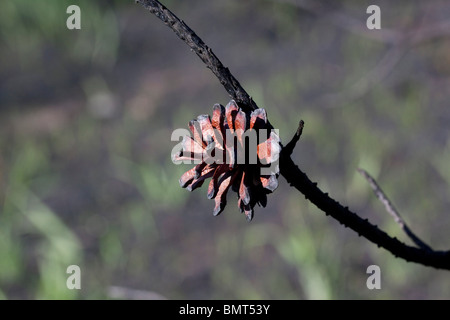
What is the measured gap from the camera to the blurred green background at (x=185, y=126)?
256cm

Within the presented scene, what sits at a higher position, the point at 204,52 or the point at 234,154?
the point at 204,52

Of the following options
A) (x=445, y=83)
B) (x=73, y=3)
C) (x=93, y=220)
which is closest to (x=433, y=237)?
(x=445, y=83)

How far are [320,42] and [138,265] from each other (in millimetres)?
1760

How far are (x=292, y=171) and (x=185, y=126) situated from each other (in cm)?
246

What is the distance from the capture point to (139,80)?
3672 mm

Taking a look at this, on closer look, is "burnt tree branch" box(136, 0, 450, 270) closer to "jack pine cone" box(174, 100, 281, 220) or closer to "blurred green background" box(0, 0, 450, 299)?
"jack pine cone" box(174, 100, 281, 220)

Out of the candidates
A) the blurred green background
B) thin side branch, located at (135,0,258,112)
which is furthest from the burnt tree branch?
the blurred green background

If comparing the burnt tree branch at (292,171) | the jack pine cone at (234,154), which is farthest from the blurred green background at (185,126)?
the jack pine cone at (234,154)

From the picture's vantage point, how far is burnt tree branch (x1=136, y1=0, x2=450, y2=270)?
733mm

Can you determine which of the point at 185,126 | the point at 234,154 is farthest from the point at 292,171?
the point at 185,126

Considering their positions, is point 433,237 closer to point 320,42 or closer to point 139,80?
point 320,42

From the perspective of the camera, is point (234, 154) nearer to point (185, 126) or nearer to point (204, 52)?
point (204, 52)

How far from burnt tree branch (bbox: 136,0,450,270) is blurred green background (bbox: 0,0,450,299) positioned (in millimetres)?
1326

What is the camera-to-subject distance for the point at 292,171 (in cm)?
78
